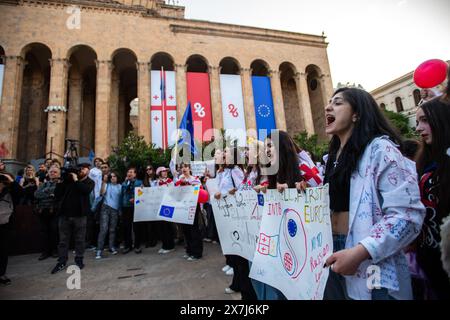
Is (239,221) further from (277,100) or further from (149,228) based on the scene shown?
(277,100)

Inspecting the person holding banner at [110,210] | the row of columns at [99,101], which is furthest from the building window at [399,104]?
the person holding banner at [110,210]

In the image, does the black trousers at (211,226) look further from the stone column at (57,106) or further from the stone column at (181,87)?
the stone column at (57,106)

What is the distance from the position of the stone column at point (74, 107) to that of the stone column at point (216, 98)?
35.7 ft

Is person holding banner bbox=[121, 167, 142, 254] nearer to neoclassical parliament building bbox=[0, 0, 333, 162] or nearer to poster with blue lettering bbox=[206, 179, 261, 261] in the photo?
poster with blue lettering bbox=[206, 179, 261, 261]

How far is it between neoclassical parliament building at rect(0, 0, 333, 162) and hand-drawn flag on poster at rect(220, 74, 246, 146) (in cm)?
9

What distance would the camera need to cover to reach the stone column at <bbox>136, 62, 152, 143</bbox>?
58.9 ft

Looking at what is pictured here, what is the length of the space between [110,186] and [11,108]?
15384mm

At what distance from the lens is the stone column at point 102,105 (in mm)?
17516

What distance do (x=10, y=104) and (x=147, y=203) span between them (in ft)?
54.4

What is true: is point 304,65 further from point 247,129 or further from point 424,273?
point 424,273

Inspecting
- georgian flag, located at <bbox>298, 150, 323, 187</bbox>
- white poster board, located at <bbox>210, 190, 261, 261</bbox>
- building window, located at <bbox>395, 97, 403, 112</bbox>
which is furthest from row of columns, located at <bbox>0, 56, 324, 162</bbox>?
building window, located at <bbox>395, 97, 403, 112</bbox>

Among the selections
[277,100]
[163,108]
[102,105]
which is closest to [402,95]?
[277,100]

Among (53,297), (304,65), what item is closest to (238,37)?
(304,65)
